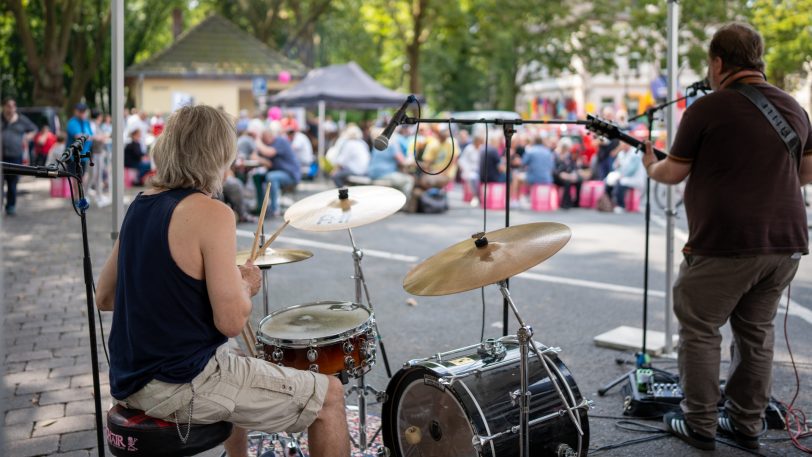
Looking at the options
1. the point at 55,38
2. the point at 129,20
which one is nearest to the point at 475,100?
the point at 129,20

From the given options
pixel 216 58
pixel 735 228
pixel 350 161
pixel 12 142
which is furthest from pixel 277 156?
pixel 216 58

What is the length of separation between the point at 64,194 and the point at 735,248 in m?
15.3

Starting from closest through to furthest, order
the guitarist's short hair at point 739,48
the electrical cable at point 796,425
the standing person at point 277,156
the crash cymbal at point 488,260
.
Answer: the crash cymbal at point 488,260
the guitarist's short hair at point 739,48
the electrical cable at point 796,425
the standing person at point 277,156

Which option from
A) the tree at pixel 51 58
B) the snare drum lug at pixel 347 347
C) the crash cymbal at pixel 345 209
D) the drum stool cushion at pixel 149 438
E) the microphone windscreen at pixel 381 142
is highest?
the tree at pixel 51 58

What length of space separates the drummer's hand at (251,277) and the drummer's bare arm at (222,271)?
0.72 ft

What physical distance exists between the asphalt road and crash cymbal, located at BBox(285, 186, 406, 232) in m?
1.39

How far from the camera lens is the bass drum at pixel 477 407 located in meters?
3.06

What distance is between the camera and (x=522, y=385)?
3.09 m

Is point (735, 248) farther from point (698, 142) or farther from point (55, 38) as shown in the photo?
point (55, 38)

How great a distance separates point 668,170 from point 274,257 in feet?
6.41

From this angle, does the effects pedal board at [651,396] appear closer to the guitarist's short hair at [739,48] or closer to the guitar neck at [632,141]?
the guitar neck at [632,141]

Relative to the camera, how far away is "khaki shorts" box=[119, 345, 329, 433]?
2.73 metres

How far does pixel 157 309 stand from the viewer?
8.87ft

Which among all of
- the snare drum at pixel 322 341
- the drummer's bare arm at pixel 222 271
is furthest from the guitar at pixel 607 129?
the drummer's bare arm at pixel 222 271
